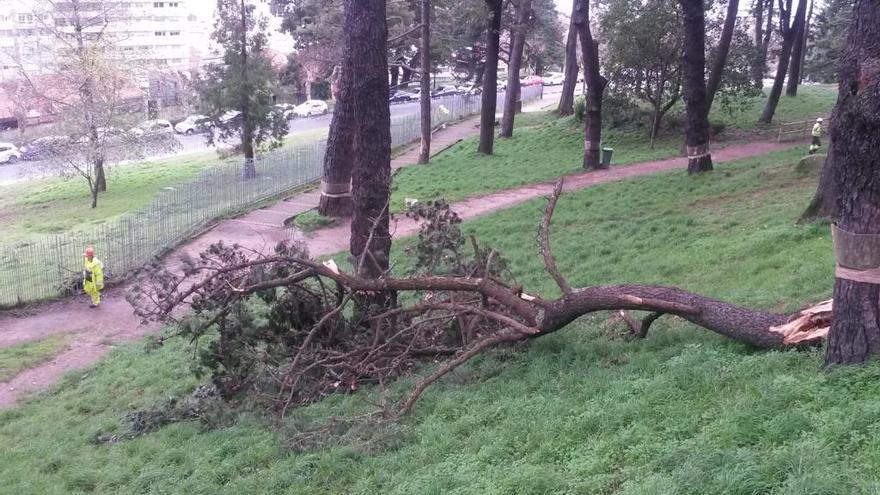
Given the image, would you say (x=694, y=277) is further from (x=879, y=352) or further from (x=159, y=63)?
(x=159, y=63)

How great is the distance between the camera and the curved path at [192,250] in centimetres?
1252

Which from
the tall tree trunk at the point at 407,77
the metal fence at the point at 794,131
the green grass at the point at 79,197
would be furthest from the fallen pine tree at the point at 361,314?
the metal fence at the point at 794,131

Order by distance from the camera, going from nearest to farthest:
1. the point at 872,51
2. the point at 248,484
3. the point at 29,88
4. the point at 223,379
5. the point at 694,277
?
the point at 872,51 → the point at 248,484 → the point at 223,379 → the point at 694,277 → the point at 29,88

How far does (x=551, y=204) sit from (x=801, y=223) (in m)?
4.95

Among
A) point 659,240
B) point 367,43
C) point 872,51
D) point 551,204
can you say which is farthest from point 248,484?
point 659,240

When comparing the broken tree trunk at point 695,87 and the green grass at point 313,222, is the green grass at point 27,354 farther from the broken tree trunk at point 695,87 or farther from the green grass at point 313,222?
the broken tree trunk at point 695,87

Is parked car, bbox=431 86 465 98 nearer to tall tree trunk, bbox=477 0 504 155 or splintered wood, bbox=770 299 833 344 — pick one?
tall tree trunk, bbox=477 0 504 155

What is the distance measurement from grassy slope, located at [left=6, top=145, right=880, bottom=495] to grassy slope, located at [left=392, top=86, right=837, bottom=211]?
950cm

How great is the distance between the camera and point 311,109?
55281 mm

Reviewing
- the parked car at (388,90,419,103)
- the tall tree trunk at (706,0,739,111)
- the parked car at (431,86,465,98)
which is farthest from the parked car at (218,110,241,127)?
the parked car at (388,90,419,103)

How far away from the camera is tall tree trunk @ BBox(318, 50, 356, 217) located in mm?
18031

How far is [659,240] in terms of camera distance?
40.8ft

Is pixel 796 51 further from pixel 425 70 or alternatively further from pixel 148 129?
pixel 148 129

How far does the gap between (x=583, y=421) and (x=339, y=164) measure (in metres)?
13.6
